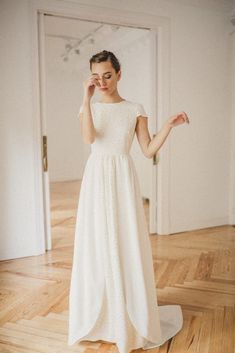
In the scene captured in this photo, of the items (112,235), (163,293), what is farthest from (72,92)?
(112,235)

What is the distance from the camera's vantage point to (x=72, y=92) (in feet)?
28.9

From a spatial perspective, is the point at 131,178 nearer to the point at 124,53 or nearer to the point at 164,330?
the point at 164,330

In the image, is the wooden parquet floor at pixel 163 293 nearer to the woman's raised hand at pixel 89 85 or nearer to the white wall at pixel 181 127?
the white wall at pixel 181 127

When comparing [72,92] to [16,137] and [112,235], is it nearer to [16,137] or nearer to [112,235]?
[16,137]

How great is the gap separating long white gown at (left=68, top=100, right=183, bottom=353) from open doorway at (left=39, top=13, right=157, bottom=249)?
1.64m

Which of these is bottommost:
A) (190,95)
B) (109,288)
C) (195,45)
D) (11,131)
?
(109,288)

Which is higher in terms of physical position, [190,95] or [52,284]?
[190,95]

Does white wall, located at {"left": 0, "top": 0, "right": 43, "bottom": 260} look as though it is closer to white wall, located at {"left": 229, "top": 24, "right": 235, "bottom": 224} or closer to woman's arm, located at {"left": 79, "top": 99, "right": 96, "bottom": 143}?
woman's arm, located at {"left": 79, "top": 99, "right": 96, "bottom": 143}

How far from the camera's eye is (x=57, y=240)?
3.87 m

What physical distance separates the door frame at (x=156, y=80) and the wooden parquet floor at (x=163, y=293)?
353 mm

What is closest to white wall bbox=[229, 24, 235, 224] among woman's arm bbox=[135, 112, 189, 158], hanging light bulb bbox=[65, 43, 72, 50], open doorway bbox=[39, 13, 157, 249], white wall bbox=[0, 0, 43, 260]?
open doorway bbox=[39, 13, 157, 249]

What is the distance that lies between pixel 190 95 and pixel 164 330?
2721 mm

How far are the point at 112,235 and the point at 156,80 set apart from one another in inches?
100

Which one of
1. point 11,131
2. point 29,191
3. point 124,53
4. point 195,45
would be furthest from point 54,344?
point 124,53
